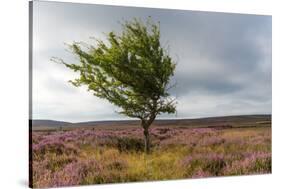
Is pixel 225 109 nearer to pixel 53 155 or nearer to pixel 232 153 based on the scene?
pixel 232 153

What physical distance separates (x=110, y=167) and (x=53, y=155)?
47cm

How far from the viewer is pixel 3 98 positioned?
463 centimetres

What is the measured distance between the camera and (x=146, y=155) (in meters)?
5.09

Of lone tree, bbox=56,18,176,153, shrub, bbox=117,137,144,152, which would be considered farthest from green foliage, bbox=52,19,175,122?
shrub, bbox=117,137,144,152

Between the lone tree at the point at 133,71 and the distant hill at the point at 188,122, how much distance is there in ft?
0.29

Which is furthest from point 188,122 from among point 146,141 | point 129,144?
point 129,144

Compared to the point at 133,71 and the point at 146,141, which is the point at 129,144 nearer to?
the point at 146,141

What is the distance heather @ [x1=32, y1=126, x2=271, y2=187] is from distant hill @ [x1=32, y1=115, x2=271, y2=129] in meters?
0.04

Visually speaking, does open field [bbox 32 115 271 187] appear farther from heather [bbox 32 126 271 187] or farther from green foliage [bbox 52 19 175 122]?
green foliage [bbox 52 19 175 122]

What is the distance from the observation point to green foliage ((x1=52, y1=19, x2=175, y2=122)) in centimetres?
489

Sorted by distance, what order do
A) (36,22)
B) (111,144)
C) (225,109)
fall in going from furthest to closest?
1. (225,109)
2. (111,144)
3. (36,22)

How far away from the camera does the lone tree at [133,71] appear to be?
4902mm

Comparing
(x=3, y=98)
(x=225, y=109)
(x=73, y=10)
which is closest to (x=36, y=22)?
(x=73, y=10)

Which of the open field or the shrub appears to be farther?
the shrub
